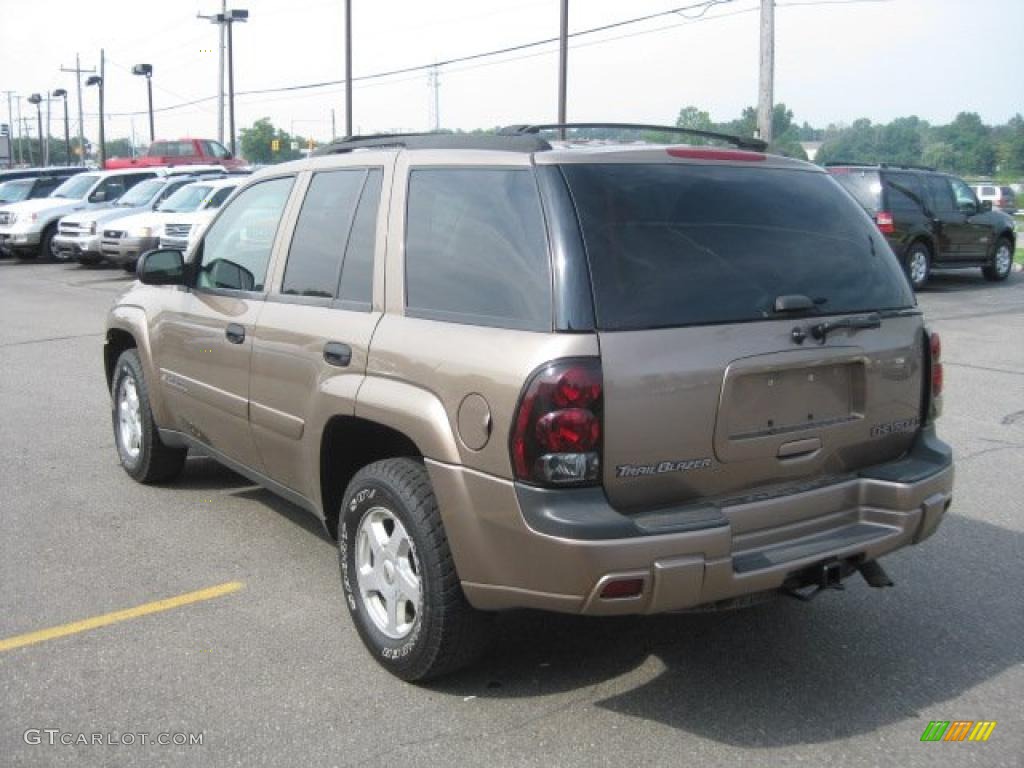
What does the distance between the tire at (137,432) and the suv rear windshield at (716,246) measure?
354 cm

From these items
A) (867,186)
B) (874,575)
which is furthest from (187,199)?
(874,575)

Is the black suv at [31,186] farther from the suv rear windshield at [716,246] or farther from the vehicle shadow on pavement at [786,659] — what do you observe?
the suv rear windshield at [716,246]

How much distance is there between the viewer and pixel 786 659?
4.16 metres

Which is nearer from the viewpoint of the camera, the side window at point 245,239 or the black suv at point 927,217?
the side window at point 245,239

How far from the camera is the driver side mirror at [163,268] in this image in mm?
5680

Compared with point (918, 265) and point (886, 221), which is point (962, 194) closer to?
point (918, 265)

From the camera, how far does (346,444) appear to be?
4387mm

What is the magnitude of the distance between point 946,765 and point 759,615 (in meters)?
1.27

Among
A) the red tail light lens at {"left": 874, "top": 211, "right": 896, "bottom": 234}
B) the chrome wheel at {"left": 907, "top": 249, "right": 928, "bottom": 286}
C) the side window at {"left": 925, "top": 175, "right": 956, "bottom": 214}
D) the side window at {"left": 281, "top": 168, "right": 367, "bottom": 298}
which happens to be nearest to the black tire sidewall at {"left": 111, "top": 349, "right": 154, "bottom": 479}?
the side window at {"left": 281, "top": 168, "right": 367, "bottom": 298}

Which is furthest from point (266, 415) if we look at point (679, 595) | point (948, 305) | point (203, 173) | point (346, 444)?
point (203, 173)

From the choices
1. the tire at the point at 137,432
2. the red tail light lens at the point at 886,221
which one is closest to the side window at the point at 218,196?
the red tail light lens at the point at 886,221

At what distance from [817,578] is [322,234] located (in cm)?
242

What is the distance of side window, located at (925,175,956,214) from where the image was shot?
18359mm
